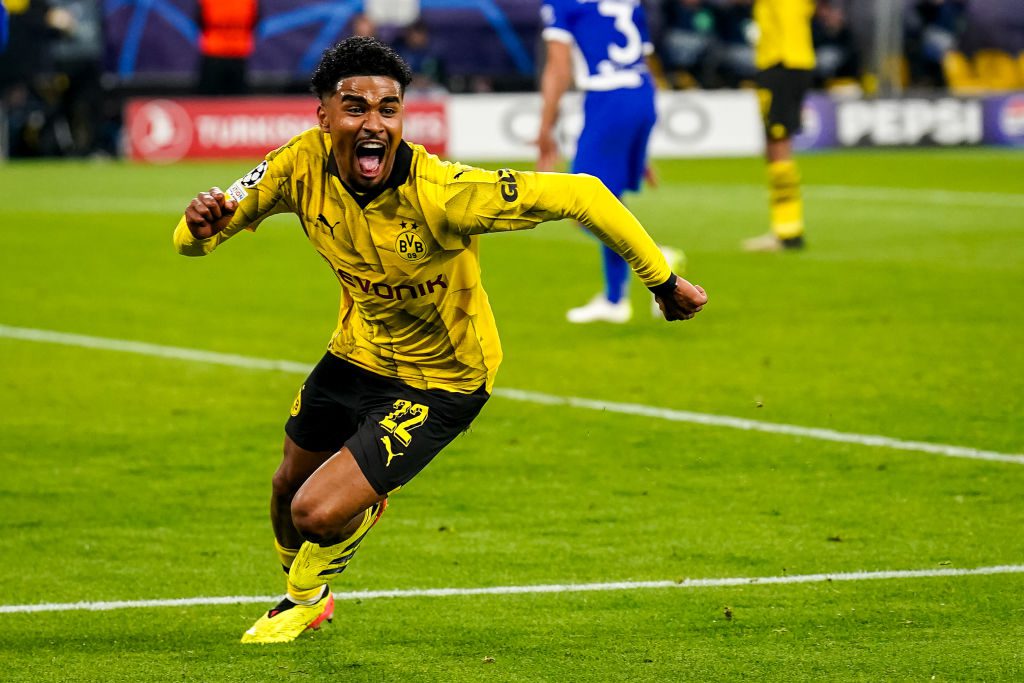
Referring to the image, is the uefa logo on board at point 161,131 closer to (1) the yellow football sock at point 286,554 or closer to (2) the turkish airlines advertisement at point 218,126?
(2) the turkish airlines advertisement at point 218,126

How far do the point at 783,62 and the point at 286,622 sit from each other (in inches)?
424

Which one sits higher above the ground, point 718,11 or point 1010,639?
point 1010,639

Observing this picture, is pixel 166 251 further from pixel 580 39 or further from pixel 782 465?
pixel 782 465

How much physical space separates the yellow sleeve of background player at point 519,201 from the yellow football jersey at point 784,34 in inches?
414

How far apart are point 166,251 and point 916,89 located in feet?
56.2

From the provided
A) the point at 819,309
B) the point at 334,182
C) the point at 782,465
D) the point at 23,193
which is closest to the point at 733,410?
the point at 782,465

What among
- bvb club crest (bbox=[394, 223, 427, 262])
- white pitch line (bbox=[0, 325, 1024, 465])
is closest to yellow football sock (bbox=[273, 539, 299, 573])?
bvb club crest (bbox=[394, 223, 427, 262])

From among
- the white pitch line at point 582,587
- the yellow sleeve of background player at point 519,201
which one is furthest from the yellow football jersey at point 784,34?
the yellow sleeve of background player at point 519,201

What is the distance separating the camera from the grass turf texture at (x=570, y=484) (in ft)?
18.7

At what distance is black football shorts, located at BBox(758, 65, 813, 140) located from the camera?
15383 mm

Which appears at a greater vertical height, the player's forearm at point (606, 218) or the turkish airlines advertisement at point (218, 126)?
the player's forearm at point (606, 218)

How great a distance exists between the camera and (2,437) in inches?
356

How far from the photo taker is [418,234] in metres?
5.48

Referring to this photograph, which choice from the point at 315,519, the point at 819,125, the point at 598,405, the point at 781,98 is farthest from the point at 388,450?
the point at 819,125
